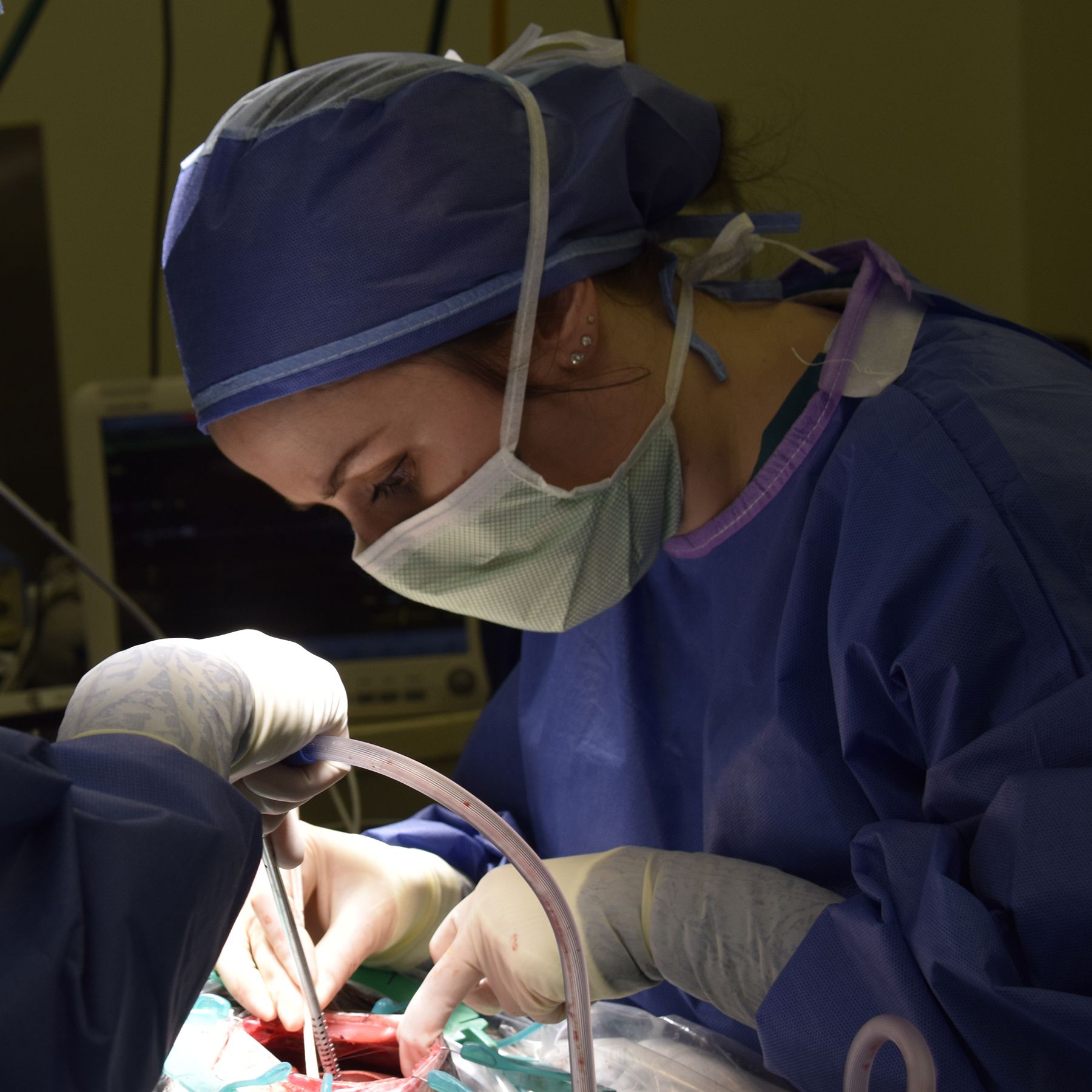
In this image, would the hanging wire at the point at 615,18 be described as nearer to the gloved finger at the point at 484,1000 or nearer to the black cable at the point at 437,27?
the black cable at the point at 437,27

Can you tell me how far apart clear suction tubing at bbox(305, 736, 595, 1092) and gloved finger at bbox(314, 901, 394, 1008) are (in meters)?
0.32

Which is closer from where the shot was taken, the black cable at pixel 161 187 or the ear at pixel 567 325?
the ear at pixel 567 325

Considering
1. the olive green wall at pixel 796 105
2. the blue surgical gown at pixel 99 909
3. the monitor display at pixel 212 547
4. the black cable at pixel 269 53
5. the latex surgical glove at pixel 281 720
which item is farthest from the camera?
the olive green wall at pixel 796 105

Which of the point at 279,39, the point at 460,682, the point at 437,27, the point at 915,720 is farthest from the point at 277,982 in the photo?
the point at 279,39

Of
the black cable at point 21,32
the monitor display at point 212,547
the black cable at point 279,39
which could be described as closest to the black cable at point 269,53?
the black cable at point 279,39

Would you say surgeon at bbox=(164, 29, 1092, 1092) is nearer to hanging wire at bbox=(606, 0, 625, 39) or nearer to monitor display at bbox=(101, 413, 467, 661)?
monitor display at bbox=(101, 413, 467, 661)

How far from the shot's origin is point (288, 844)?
981 mm

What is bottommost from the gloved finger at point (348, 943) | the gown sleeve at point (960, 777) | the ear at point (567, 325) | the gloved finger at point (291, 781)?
the gloved finger at point (348, 943)

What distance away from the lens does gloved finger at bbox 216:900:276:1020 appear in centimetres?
98

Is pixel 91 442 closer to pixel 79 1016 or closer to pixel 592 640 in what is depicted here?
pixel 592 640

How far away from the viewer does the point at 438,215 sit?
0.88 m

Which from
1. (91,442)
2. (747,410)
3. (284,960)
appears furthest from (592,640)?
(91,442)

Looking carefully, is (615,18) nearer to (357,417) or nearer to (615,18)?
(615,18)

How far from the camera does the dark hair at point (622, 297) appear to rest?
36.6 inches
